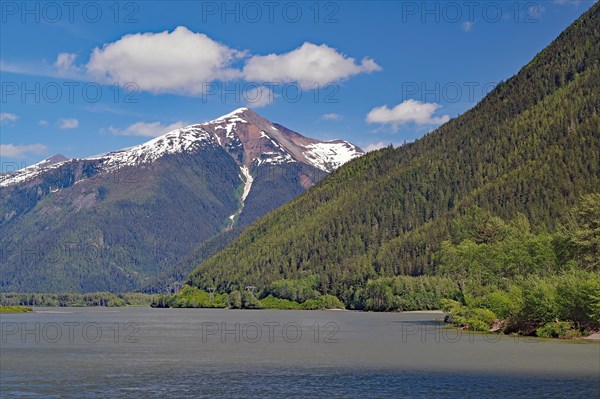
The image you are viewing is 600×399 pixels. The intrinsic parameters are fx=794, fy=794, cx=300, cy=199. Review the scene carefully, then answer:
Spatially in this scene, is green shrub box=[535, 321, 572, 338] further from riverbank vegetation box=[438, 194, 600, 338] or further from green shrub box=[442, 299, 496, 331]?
green shrub box=[442, 299, 496, 331]

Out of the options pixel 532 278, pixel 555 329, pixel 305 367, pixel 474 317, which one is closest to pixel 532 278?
pixel 532 278

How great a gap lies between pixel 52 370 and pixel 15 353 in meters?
24.2

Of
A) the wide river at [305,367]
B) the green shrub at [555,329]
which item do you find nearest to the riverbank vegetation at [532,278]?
the green shrub at [555,329]

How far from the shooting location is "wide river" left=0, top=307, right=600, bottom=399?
65356mm

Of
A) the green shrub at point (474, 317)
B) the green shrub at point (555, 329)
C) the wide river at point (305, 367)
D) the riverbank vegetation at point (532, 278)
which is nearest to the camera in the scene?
the wide river at point (305, 367)

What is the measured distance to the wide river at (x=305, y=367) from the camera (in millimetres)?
65356

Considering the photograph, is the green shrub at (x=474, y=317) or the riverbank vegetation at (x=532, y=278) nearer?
the riverbank vegetation at (x=532, y=278)

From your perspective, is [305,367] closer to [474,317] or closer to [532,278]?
[532,278]

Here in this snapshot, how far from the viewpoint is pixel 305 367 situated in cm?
8400

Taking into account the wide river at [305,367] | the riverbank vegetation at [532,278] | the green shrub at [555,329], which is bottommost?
the wide river at [305,367]

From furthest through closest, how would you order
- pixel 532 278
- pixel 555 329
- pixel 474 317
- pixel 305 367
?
pixel 474 317, pixel 532 278, pixel 555 329, pixel 305 367

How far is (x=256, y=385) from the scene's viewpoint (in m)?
69.3

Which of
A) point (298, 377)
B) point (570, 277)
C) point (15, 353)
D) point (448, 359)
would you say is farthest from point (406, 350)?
point (15, 353)

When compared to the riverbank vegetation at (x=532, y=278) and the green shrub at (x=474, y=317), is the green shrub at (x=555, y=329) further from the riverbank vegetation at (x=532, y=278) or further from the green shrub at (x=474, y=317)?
the green shrub at (x=474, y=317)
